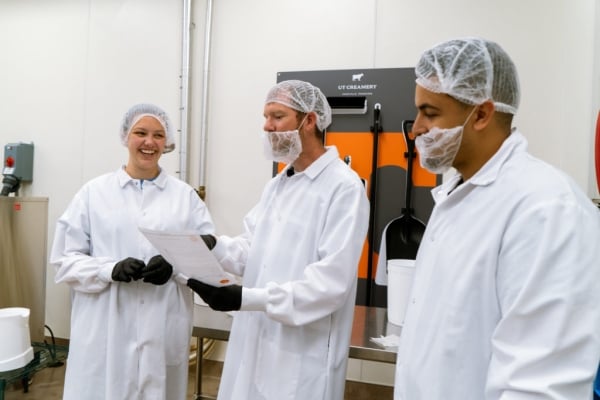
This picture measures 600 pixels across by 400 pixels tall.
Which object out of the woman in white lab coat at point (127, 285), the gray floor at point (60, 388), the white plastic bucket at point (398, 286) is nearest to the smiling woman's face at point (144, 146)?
the woman in white lab coat at point (127, 285)

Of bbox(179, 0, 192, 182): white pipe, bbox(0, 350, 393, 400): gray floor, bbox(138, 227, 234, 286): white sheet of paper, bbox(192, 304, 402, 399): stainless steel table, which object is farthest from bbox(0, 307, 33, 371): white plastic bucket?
bbox(138, 227, 234, 286): white sheet of paper

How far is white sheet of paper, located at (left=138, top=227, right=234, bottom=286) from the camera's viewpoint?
3.35 feet

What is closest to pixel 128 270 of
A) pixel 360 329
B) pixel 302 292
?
pixel 302 292

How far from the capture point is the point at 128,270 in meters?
1.30

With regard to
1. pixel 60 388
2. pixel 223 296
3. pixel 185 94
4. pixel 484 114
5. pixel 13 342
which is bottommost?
pixel 60 388

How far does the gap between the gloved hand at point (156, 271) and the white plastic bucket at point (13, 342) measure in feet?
3.78

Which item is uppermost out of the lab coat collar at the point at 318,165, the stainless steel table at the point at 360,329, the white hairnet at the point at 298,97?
the white hairnet at the point at 298,97

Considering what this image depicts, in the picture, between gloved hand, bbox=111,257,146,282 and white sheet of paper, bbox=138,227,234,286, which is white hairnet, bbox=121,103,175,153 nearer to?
gloved hand, bbox=111,257,146,282

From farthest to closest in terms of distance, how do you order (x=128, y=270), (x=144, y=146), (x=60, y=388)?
(x=60, y=388) → (x=144, y=146) → (x=128, y=270)

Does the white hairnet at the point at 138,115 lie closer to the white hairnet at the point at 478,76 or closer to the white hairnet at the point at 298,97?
the white hairnet at the point at 298,97

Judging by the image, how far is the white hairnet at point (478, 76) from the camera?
2.52ft

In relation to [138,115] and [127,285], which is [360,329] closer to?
[127,285]

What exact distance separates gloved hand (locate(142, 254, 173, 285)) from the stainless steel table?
0.42 meters

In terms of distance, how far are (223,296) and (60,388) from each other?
215cm
